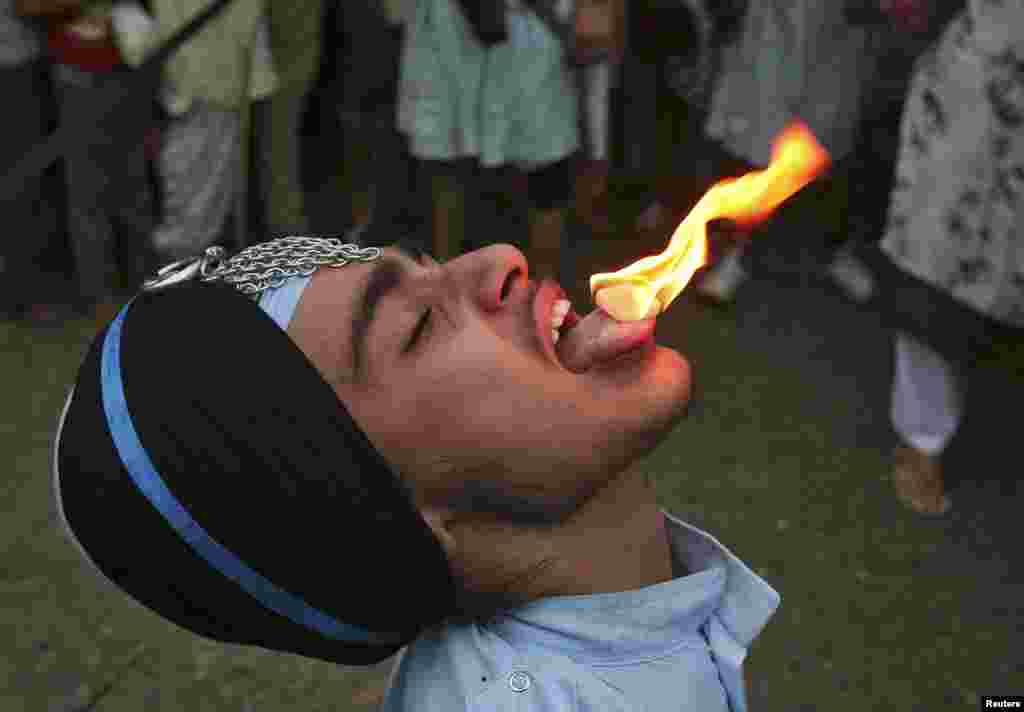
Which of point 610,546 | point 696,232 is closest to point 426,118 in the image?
point 696,232

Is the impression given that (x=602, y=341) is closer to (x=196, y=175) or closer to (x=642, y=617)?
(x=642, y=617)

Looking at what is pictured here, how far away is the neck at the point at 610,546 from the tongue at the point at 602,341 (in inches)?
6.7

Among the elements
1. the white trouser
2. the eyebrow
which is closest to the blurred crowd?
the white trouser

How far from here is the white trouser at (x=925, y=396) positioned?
3.58 m

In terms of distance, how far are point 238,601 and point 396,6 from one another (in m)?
3.75

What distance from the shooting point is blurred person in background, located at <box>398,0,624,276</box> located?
4.28 m

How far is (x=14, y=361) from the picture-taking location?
439 centimetres

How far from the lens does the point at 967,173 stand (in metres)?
3.25

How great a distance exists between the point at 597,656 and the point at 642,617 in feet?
0.27

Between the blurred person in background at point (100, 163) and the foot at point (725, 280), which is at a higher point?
the blurred person in background at point (100, 163)

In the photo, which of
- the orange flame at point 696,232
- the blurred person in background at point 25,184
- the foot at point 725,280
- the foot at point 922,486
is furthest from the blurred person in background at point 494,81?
the orange flame at point 696,232

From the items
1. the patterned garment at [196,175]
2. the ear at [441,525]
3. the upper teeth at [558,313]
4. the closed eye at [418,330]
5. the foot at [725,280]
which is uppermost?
the closed eye at [418,330]

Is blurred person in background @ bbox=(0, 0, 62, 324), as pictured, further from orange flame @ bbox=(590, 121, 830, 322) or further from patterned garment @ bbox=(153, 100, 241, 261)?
orange flame @ bbox=(590, 121, 830, 322)

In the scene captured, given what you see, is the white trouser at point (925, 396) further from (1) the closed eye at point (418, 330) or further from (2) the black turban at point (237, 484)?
(2) the black turban at point (237, 484)
